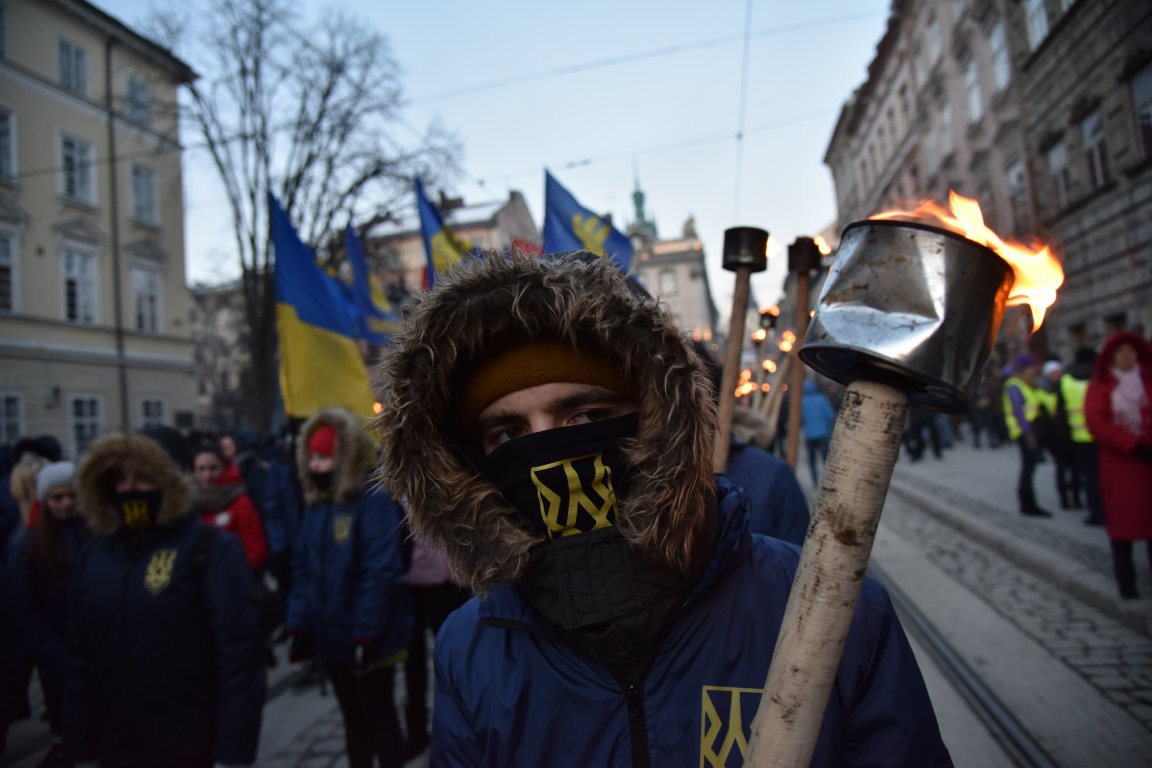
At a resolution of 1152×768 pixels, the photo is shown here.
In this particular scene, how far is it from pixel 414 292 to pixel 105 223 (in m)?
25.5

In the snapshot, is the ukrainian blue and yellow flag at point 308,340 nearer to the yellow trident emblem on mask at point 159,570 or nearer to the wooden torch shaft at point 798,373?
the yellow trident emblem on mask at point 159,570

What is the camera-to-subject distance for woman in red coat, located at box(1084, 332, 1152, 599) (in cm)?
446

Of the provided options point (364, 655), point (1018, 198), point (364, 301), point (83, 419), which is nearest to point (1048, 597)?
point (364, 655)

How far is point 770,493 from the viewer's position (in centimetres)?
266

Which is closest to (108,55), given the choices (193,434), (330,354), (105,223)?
(105,223)

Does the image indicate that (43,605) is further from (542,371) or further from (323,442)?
(542,371)

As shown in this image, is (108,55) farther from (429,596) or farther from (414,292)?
(414,292)

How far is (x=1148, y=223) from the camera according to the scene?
11.2m

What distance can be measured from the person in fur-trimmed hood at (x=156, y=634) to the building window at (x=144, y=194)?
953 inches

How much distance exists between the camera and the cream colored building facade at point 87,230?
18906mm

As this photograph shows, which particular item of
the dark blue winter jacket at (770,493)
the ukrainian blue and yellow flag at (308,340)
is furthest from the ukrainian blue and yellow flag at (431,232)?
the dark blue winter jacket at (770,493)

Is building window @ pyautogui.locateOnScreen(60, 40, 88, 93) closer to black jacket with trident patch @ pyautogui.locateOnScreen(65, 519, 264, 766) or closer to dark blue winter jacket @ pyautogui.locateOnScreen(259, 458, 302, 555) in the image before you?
dark blue winter jacket @ pyautogui.locateOnScreen(259, 458, 302, 555)

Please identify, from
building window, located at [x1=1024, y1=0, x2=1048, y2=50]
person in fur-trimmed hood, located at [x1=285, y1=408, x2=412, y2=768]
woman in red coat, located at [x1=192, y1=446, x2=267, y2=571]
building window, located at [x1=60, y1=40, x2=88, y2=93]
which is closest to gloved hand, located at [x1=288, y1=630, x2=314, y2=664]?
person in fur-trimmed hood, located at [x1=285, y1=408, x2=412, y2=768]

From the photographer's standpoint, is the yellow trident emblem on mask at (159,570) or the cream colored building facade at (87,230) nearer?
the yellow trident emblem on mask at (159,570)
